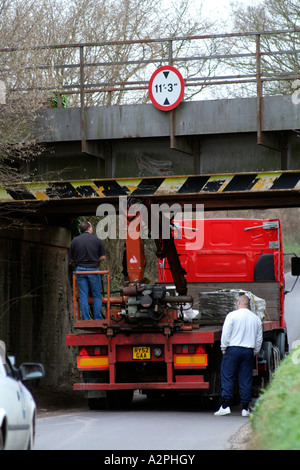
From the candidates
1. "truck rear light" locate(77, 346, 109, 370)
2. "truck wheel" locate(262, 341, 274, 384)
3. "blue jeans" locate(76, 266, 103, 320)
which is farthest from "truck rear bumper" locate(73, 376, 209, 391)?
"truck wheel" locate(262, 341, 274, 384)

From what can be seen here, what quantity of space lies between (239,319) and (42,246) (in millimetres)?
9419

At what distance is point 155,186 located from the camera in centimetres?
1504

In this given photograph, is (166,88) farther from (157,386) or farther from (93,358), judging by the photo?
(157,386)

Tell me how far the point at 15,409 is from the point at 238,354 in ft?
20.8

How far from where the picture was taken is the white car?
20.8ft

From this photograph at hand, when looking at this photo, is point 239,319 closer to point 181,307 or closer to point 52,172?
point 181,307

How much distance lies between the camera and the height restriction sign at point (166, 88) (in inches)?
592

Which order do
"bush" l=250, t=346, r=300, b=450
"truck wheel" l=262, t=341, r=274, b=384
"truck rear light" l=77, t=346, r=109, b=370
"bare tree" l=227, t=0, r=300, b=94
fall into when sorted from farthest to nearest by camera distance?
1. "bare tree" l=227, t=0, r=300, b=94
2. "truck wheel" l=262, t=341, r=274, b=384
3. "truck rear light" l=77, t=346, r=109, b=370
4. "bush" l=250, t=346, r=300, b=450

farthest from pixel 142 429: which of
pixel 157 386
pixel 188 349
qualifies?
pixel 188 349

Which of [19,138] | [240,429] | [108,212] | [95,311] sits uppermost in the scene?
[19,138]

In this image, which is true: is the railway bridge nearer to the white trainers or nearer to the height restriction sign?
the height restriction sign

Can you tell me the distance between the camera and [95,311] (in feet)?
49.0

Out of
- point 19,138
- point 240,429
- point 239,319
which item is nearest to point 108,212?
point 19,138

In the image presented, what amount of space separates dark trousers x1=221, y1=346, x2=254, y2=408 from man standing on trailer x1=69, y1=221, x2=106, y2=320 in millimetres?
3146
